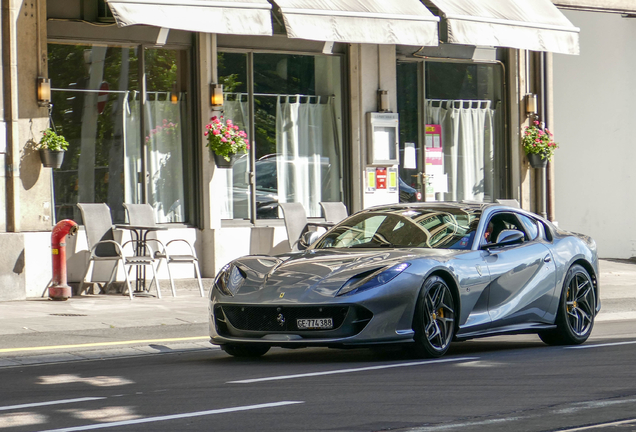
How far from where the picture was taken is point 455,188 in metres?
19.9

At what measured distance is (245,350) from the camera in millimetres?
9164

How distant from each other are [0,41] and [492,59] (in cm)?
938

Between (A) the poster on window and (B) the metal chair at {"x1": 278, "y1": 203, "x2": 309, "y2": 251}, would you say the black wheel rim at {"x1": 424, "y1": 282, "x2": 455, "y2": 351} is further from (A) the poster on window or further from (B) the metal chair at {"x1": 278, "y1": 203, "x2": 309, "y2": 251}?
(A) the poster on window

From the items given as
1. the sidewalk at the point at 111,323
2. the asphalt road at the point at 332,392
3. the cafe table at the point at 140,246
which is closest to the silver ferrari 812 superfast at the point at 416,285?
the asphalt road at the point at 332,392

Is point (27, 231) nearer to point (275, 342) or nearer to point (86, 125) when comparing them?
point (86, 125)

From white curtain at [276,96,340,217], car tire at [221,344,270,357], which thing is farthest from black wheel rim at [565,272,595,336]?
white curtain at [276,96,340,217]

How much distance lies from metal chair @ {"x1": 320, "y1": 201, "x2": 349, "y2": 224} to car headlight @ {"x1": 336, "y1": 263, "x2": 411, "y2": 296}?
8936 mm

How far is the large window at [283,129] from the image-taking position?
17328 millimetres

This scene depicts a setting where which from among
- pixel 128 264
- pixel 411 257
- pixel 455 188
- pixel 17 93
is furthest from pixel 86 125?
pixel 411 257

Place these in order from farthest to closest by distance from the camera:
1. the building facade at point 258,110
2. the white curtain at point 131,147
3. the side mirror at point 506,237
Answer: the white curtain at point 131,147 < the building facade at point 258,110 < the side mirror at point 506,237

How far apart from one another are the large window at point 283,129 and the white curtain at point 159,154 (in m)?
0.81

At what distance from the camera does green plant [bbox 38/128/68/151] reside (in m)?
14.8

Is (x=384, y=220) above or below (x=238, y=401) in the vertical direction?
above

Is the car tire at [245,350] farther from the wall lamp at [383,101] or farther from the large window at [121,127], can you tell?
the wall lamp at [383,101]
